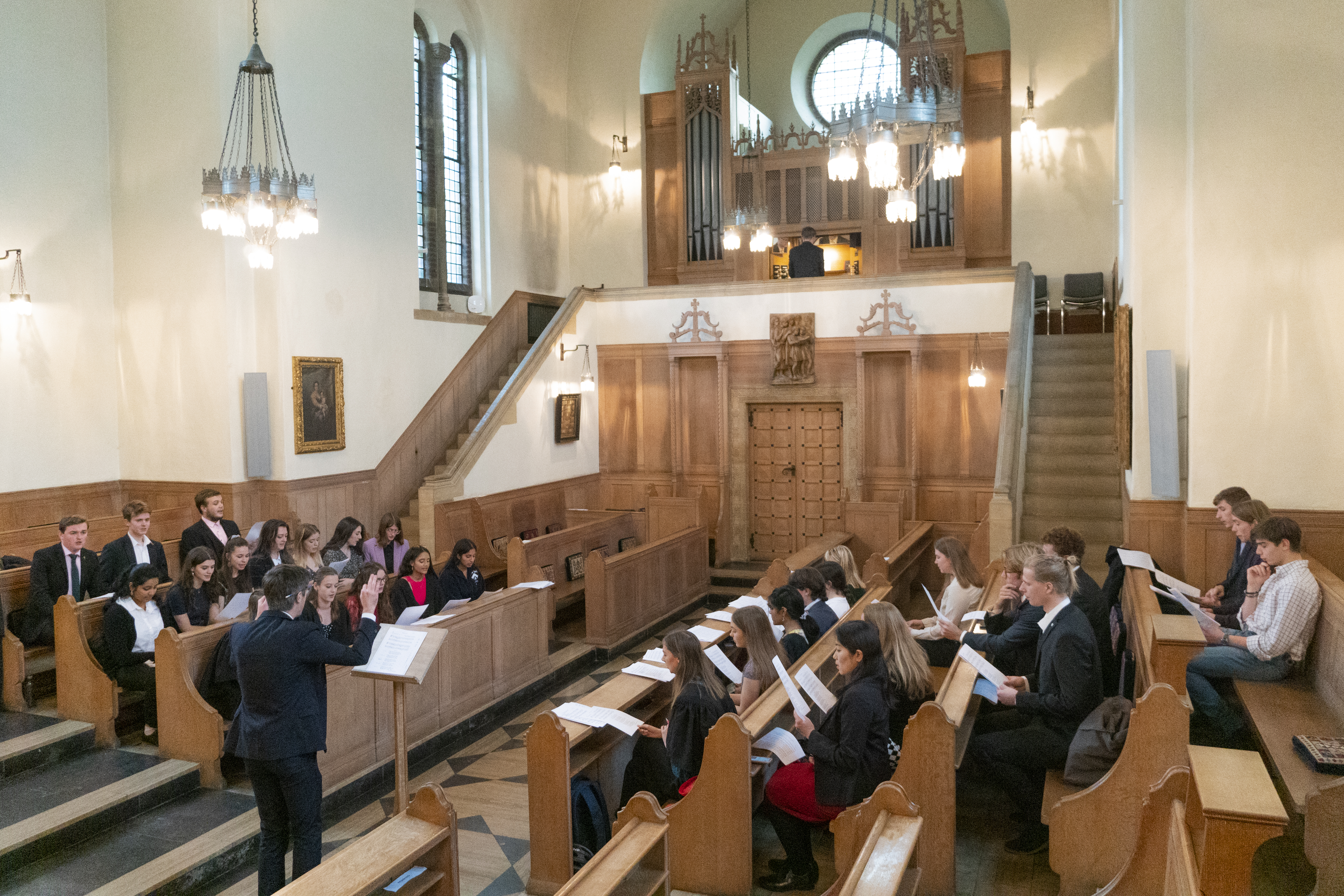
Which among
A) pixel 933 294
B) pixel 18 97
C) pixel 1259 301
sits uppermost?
pixel 18 97

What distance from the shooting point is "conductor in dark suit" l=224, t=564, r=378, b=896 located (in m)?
4.14

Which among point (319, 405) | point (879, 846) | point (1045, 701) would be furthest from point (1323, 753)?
point (319, 405)

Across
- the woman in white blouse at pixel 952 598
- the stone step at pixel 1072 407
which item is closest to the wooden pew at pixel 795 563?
the woman in white blouse at pixel 952 598

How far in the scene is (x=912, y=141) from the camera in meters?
Answer: 5.89

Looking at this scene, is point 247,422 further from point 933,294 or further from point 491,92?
point 933,294

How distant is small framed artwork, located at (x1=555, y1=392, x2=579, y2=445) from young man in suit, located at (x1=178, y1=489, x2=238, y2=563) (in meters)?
5.40

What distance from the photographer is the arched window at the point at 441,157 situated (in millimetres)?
12805

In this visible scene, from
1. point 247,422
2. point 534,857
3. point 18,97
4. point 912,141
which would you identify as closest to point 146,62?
point 18,97

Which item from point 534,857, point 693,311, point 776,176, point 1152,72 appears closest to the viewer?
point 534,857

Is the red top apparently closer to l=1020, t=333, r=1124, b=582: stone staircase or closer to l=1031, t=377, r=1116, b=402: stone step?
l=1020, t=333, r=1124, b=582: stone staircase

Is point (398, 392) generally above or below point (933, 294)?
below

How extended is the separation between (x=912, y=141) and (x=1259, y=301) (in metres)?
2.92

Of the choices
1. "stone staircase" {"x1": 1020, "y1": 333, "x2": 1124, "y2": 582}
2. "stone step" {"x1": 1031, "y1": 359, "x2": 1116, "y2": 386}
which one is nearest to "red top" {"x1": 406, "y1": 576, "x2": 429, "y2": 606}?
"stone staircase" {"x1": 1020, "y1": 333, "x2": 1124, "y2": 582}

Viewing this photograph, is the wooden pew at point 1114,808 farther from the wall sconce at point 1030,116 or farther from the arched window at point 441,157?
the wall sconce at point 1030,116
